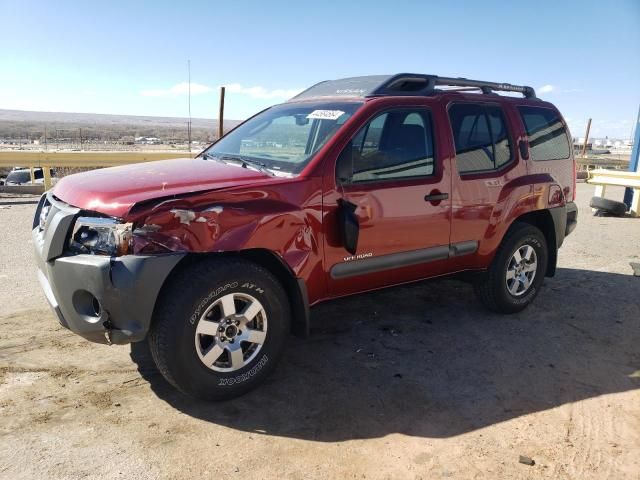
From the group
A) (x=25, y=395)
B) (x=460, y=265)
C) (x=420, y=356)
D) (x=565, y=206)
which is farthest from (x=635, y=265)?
(x=25, y=395)

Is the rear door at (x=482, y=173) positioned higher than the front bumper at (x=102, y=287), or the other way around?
the rear door at (x=482, y=173)

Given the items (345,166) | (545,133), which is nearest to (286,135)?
(345,166)

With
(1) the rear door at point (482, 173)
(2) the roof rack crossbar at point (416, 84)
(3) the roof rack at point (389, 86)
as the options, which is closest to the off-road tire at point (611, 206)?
(1) the rear door at point (482, 173)

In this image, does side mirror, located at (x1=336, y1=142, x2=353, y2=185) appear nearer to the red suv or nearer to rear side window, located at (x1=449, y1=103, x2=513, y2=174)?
the red suv

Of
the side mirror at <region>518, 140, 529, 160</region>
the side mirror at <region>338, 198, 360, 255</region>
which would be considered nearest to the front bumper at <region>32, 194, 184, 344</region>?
the side mirror at <region>338, 198, 360, 255</region>

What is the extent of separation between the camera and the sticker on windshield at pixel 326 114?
3.81 m

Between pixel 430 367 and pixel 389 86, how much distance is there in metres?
2.15

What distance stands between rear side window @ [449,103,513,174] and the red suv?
15 millimetres

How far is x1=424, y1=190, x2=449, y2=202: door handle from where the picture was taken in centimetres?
398

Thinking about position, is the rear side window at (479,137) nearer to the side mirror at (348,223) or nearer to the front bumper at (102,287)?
the side mirror at (348,223)

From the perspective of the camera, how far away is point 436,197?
4.03 metres

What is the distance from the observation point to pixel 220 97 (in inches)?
515

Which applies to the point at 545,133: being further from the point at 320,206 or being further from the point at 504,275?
the point at 320,206

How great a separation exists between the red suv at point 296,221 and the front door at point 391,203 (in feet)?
0.03
